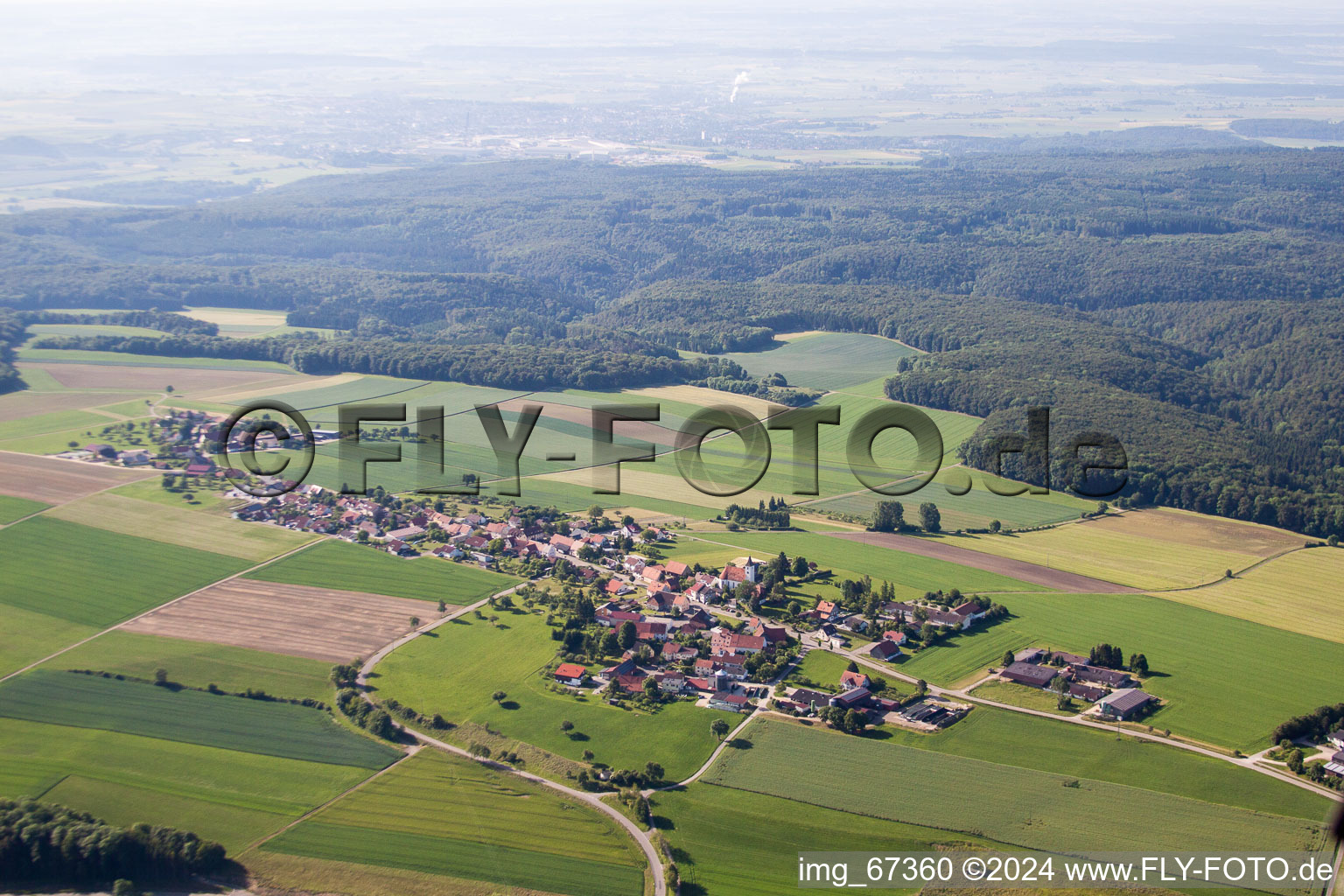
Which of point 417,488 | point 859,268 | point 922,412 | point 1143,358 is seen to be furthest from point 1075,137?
point 417,488


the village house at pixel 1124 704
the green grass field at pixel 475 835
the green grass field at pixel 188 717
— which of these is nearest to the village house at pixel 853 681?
the village house at pixel 1124 704

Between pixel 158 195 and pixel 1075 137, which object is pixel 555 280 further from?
pixel 1075 137

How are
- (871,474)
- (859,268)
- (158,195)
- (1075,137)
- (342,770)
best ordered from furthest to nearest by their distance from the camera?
(1075,137) → (158,195) → (859,268) → (871,474) → (342,770)

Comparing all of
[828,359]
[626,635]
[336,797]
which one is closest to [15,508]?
[336,797]

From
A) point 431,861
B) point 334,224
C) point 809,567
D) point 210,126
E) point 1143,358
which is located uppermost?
point 210,126

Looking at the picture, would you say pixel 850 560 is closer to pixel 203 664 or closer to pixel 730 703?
pixel 730 703

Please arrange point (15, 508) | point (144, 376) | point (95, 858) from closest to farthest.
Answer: point (95, 858)
point (15, 508)
point (144, 376)
